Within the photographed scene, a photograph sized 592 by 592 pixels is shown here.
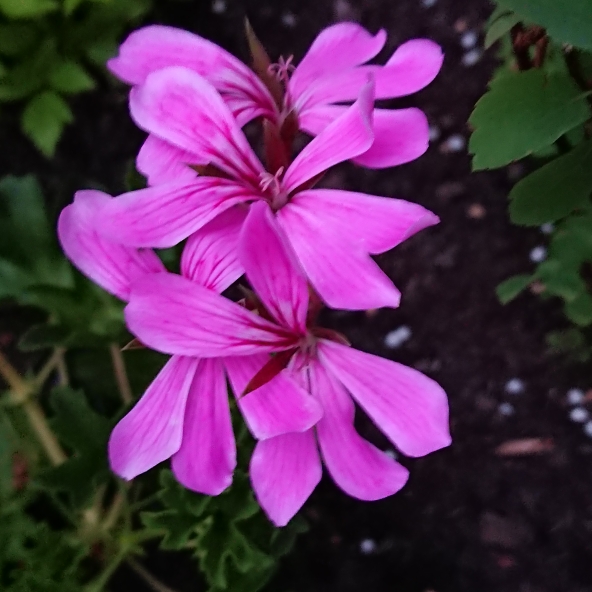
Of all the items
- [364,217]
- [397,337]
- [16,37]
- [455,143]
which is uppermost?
[16,37]

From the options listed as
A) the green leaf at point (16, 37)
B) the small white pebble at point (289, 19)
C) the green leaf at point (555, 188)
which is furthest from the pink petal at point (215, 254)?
the green leaf at point (16, 37)

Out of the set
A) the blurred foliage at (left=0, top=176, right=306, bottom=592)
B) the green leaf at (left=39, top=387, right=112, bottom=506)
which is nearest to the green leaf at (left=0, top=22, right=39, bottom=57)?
the blurred foliage at (left=0, top=176, right=306, bottom=592)

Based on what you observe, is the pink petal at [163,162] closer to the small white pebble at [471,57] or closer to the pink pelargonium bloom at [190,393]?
the pink pelargonium bloom at [190,393]

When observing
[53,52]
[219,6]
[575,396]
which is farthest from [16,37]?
[575,396]

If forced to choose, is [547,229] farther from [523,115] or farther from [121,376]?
[121,376]

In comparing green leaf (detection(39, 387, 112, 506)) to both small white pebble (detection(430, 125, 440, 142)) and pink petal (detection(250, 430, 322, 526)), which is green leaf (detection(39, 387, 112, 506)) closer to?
pink petal (detection(250, 430, 322, 526))
